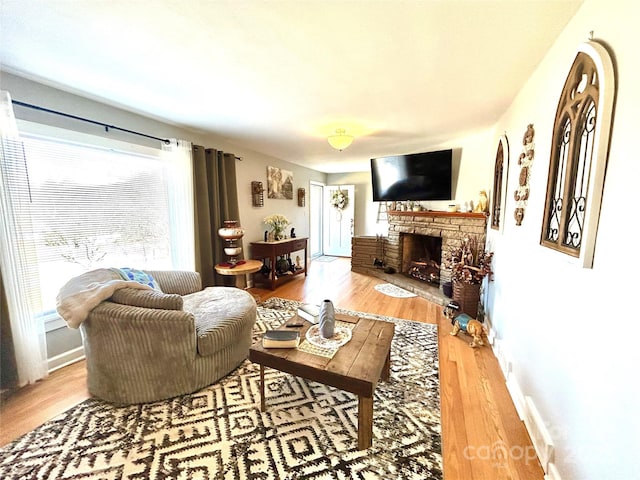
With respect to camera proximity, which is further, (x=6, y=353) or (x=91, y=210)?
(x=91, y=210)

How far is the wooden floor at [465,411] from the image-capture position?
1.32 metres

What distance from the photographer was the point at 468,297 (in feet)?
9.50

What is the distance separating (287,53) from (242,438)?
2270 millimetres

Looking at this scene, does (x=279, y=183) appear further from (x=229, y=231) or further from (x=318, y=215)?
(x=318, y=215)

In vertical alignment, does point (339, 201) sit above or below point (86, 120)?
below

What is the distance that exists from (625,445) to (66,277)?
136 inches

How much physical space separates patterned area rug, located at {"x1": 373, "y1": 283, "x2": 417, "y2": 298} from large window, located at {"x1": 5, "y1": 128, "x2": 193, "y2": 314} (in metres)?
2.89

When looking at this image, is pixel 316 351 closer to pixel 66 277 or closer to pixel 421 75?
pixel 421 75

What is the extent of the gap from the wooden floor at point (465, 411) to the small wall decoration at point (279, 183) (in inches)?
134

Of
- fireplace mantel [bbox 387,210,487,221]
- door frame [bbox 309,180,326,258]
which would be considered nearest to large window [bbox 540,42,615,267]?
fireplace mantel [bbox 387,210,487,221]

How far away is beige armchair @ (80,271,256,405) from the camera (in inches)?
63.8

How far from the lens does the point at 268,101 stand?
2.26 metres

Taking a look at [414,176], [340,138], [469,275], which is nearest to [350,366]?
[469,275]

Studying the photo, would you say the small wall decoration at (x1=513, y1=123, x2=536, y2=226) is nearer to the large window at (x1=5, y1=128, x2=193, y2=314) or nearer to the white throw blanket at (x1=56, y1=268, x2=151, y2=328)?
the white throw blanket at (x1=56, y1=268, x2=151, y2=328)
